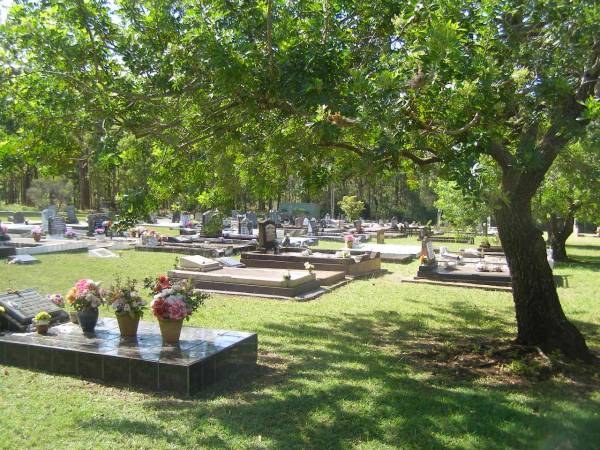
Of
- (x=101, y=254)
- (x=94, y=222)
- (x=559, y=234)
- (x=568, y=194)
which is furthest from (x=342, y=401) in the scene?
(x=94, y=222)

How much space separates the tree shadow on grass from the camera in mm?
4980

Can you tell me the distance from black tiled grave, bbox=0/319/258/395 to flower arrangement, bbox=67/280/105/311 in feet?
1.37

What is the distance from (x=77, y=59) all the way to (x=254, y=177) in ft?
11.3

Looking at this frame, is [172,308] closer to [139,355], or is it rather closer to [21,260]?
[139,355]

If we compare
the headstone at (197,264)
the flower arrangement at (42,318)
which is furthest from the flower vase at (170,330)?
the headstone at (197,264)

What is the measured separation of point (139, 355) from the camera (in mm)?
6488

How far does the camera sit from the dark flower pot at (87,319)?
24.3 ft

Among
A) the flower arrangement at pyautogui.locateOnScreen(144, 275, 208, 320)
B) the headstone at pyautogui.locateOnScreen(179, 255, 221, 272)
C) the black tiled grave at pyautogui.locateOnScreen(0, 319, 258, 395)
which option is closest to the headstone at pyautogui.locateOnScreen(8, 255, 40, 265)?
the headstone at pyautogui.locateOnScreen(179, 255, 221, 272)

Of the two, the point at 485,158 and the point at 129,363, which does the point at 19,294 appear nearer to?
the point at 129,363

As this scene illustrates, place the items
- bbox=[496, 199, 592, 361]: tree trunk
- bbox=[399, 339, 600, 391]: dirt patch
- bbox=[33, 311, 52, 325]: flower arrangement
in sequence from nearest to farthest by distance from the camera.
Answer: bbox=[399, 339, 600, 391]: dirt patch < bbox=[33, 311, 52, 325]: flower arrangement < bbox=[496, 199, 592, 361]: tree trunk

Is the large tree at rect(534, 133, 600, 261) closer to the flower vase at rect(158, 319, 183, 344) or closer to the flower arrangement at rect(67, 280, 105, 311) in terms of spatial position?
the flower vase at rect(158, 319, 183, 344)

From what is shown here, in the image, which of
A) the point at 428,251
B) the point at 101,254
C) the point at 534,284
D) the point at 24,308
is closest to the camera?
the point at 534,284

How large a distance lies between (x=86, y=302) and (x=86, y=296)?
10 cm

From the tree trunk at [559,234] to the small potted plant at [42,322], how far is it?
66.1 ft
